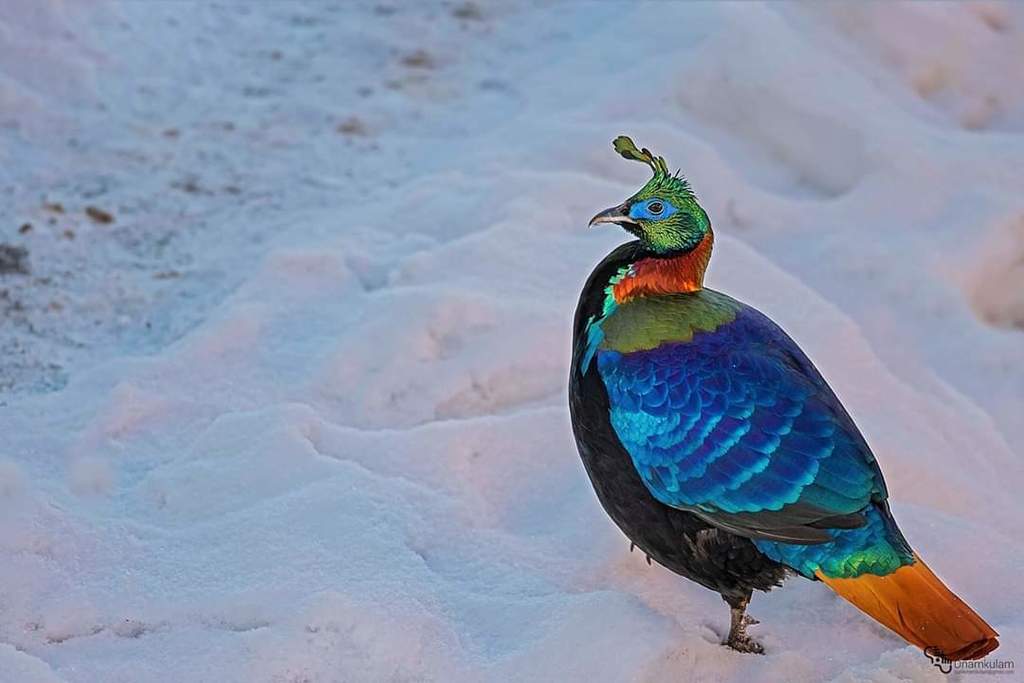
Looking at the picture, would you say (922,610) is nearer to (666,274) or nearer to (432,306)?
(666,274)

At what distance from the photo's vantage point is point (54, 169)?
12.7ft

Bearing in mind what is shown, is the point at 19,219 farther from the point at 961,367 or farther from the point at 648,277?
the point at 961,367

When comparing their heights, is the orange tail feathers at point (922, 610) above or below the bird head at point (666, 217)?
below

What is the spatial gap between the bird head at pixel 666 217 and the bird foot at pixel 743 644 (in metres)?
0.73

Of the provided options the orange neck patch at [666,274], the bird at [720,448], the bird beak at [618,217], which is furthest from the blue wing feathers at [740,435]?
the bird beak at [618,217]

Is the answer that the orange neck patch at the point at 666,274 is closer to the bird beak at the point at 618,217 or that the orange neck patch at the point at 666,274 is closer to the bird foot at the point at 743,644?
the bird beak at the point at 618,217

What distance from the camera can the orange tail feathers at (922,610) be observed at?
194 cm

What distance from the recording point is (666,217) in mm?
2223

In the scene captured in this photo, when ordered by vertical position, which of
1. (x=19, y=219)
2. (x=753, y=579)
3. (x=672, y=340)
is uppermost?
(x=672, y=340)

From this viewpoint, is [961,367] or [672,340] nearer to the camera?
[672,340]

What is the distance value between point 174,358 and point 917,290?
6.72 feet

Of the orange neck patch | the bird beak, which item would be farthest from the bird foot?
the bird beak

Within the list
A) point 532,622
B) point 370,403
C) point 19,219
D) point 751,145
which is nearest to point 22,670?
point 532,622

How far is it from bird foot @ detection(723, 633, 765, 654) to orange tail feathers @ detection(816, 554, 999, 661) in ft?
0.91
